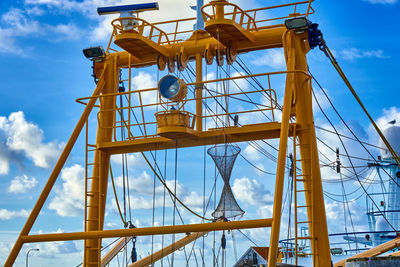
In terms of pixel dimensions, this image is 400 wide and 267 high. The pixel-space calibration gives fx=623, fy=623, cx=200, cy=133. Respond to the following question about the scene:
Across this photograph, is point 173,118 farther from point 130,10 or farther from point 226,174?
point 130,10

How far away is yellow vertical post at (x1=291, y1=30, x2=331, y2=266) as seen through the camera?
1744 cm

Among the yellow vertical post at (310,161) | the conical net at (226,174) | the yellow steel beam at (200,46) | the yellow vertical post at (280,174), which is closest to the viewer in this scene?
the yellow vertical post at (280,174)

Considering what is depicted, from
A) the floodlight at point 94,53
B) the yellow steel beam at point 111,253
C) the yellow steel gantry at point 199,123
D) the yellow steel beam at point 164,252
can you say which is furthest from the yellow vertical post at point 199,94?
the yellow steel beam at point 111,253

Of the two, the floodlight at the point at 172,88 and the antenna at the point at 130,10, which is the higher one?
the antenna at the point at 130,10

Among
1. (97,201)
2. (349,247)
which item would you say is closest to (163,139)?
(97,201)

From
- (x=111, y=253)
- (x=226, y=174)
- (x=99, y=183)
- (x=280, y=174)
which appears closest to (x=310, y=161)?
(x=226, y=174)

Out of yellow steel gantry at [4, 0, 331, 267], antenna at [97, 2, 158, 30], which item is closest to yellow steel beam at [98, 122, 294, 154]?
yellow steel gantry at [4, 0, 331, 267]

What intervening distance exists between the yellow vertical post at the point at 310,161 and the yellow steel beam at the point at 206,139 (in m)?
0.62

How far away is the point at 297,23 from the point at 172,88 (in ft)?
13.9

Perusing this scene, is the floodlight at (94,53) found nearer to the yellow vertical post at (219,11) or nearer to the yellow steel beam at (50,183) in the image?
the yellow steel beam at (50,183)

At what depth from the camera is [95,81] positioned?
2194 centimetres

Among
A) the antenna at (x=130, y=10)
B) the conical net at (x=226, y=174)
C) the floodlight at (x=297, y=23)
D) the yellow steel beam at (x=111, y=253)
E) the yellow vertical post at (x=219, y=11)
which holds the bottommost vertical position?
the yellow steel beam at (x=111, y=253)

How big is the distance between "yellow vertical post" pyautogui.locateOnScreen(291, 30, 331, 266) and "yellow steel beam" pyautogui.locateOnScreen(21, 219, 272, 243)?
9.33 feet

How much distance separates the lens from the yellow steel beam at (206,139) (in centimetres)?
1814
